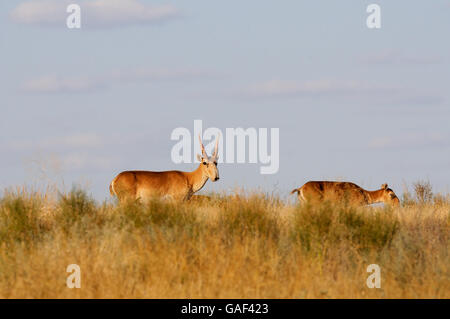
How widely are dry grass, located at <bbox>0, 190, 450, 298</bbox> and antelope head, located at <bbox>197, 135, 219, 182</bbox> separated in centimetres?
636

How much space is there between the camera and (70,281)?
11.2 metres

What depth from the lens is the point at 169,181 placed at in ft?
73.6

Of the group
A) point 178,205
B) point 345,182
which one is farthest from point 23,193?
point 345,182

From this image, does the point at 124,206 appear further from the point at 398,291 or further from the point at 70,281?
the point at 398,291

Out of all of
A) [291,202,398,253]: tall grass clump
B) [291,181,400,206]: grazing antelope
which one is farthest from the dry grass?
[291,181,400,206]: grazing antelope

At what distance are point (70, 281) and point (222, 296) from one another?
224cm

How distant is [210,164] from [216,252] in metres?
10.5

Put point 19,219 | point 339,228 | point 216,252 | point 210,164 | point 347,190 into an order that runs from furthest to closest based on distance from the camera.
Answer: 1. point 210,164
2. point 347,190
3. point 19,219
4. point 339,228
5. point 216,252

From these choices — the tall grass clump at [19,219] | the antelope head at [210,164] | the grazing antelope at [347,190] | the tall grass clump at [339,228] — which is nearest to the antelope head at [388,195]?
the grazing antelope at [347,190]

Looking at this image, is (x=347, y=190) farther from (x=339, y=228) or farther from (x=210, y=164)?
(x=339, y=228)

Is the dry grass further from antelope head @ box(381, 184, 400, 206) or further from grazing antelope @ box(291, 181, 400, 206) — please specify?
antelope head @ box(381, 184, 400, 206)

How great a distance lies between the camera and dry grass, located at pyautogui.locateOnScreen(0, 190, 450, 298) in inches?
432

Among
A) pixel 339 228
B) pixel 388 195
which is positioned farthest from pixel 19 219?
pixel 388 195

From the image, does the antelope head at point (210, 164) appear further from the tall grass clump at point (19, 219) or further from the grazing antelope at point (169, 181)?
the tall grass clump at point (19, 219)
